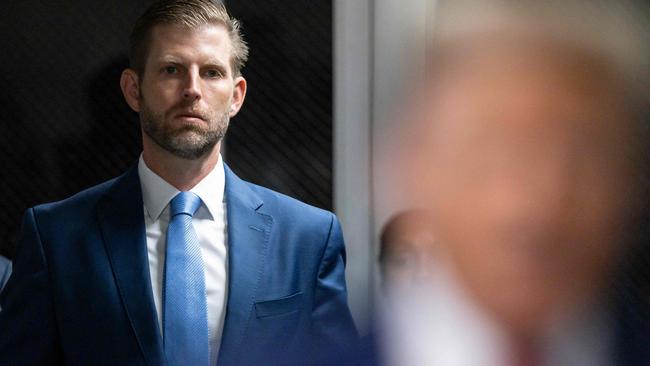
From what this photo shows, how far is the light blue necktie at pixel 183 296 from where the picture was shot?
0.92m

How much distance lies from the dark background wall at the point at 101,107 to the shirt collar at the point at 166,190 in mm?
631

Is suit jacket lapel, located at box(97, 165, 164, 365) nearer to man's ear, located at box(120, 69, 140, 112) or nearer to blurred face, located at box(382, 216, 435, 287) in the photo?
man's ear, located at box(120, 69, 140, 112)

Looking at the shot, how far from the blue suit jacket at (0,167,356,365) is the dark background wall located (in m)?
0.66

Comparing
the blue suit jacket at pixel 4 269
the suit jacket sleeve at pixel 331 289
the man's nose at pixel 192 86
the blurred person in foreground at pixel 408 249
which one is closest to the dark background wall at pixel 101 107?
the blue suit jacket at pixel 4 269

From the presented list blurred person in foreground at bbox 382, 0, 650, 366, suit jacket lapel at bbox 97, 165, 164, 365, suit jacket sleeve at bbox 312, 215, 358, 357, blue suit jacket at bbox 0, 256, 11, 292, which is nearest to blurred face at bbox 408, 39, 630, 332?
blurred person in foreground at bbox 382, 0, 650, 366

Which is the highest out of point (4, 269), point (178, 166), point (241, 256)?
point (178, 166)

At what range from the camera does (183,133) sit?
911mm

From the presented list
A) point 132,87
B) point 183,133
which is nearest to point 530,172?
point 183,133

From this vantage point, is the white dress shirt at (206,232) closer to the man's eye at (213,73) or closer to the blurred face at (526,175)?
the man's eye at (213,73)

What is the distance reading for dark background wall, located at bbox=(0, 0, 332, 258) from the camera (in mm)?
1657

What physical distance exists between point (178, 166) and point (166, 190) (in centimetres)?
3

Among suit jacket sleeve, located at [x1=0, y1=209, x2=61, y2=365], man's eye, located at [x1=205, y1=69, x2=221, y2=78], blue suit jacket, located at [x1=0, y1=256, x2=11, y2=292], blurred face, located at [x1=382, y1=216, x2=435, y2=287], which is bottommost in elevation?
blue suit jacket, located at [x1=0, y1=256, x2=11, y2=292]

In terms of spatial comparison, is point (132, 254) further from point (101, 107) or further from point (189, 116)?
point (101, 107)

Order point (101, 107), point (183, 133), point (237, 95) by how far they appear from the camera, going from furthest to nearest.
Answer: point (101, 107)
point (237, 95)
point (183, 133)
